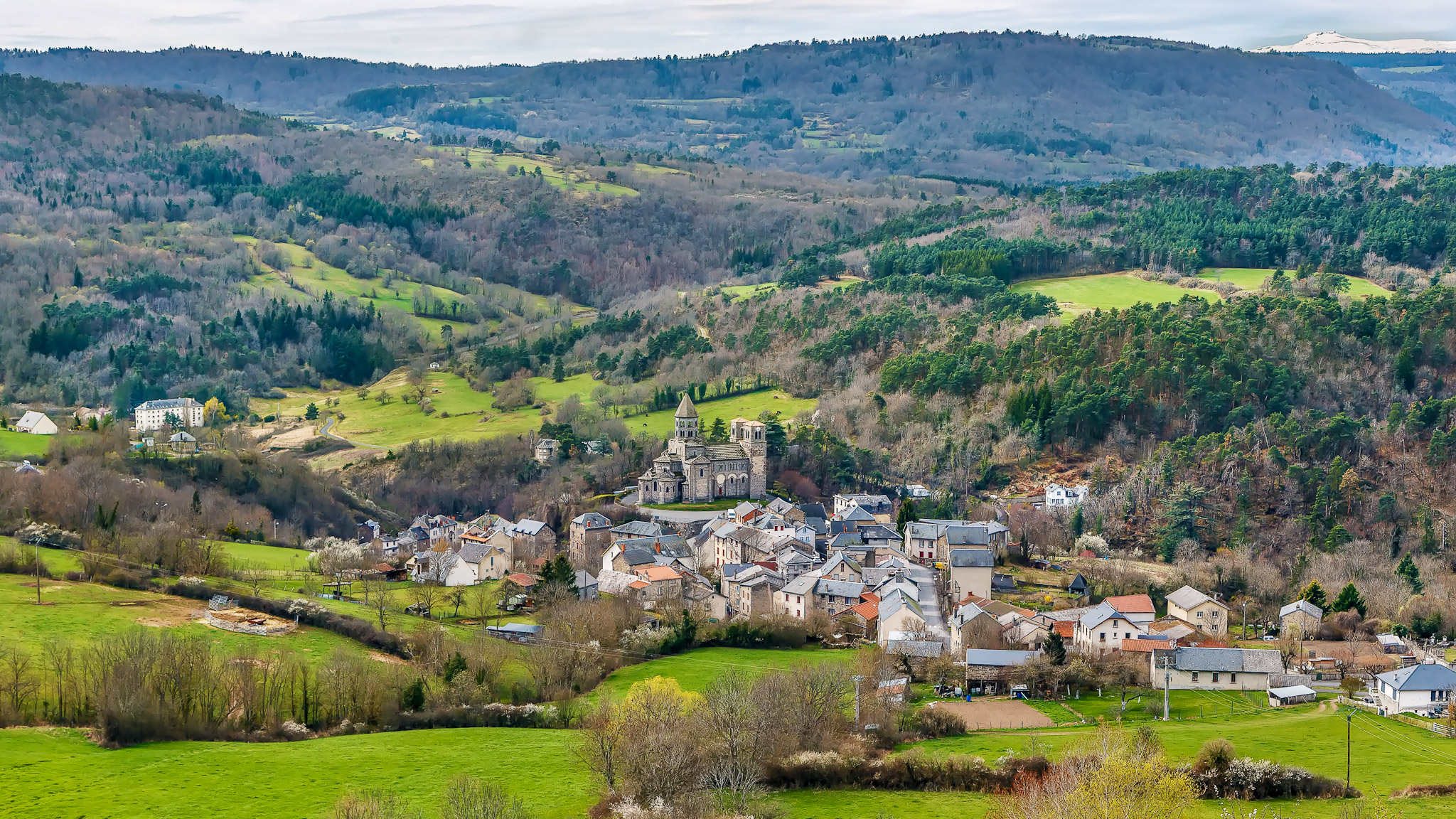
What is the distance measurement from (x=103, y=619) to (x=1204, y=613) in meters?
39.3

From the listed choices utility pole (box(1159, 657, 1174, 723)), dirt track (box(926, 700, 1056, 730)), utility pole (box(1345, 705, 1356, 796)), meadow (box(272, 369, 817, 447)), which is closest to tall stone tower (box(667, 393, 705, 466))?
meadow (box(272, 369, 817, 447))

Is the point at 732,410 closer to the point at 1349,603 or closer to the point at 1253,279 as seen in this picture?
the point at 1253,279

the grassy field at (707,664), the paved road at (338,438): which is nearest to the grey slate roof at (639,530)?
the grassy field at (707,664)

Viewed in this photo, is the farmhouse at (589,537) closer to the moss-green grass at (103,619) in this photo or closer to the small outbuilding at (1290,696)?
the moss-green grass at (103,619)

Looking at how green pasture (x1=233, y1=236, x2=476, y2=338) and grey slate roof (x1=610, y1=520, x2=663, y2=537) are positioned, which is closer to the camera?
grey slate roof (x1=610, y1=520, x2=663, y2=537)

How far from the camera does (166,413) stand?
10412 centimetres

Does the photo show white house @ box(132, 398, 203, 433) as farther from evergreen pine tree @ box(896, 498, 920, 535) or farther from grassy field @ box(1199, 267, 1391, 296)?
grassy field @ box(1199, 267, 1391, 296)

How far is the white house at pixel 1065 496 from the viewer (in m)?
74.3

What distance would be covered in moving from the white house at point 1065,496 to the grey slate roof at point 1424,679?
97.5ft

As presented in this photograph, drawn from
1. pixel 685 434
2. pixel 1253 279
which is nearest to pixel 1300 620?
pixel 685 434

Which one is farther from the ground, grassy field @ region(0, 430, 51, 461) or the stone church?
grassy field @ region(0, 430, 51, 461)

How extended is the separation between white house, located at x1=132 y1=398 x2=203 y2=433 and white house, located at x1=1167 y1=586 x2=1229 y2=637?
70.5 m

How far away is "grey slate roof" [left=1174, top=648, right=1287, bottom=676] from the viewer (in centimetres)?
4775

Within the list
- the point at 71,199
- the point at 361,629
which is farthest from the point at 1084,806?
the point at 71,199
